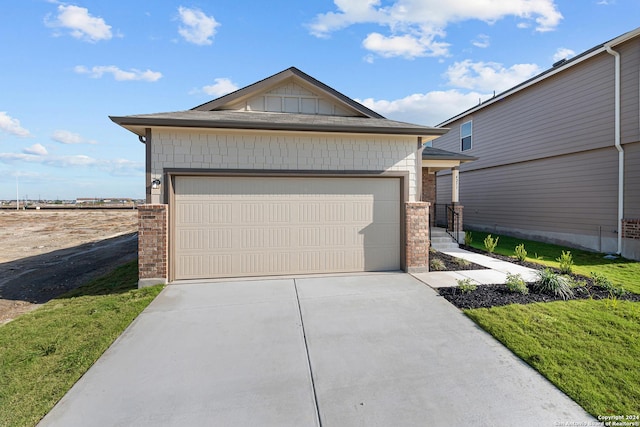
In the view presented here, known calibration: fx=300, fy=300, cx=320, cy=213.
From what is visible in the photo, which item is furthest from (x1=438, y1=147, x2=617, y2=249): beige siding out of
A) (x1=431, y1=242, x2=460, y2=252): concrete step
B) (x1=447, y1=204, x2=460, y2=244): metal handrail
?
(x1=431, y1=242, x2=460, y2=252): concrete step

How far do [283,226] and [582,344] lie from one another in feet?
17.7

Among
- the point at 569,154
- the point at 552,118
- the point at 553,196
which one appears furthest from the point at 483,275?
the point at 552,118

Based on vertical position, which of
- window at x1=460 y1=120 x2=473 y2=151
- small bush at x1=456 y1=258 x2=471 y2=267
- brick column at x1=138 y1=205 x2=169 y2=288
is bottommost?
small bush at x1=456 y1=258 x2=471 y2=267

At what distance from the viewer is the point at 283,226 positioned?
22.7 feet

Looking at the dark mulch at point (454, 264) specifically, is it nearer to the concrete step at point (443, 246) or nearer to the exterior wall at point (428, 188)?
the concrete step at point (443, 246)

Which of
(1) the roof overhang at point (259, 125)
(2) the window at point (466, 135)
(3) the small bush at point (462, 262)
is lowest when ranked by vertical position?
(3) the small bush at point (462, 262)

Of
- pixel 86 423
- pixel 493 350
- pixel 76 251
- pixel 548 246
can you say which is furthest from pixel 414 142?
pixel 76 251

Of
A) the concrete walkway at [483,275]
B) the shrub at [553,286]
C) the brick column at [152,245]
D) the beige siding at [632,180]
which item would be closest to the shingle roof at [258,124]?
the brick column at [152,245]

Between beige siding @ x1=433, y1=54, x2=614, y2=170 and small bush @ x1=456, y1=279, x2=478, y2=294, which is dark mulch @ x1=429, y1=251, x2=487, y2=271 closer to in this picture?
small bush @ x1=456, y1=279, x2=478, y2=294

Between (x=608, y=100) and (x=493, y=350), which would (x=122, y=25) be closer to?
(x=493, y=350)

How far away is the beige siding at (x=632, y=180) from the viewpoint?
8898mm

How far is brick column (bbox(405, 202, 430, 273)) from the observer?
23.4 ft

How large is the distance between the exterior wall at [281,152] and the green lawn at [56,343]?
2.24m

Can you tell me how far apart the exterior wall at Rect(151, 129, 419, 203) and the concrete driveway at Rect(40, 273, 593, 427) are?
9.84ft
